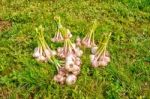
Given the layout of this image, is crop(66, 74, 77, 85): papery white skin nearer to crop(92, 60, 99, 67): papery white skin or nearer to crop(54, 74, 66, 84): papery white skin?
crop(54, 74, 66, 84): papery white skin

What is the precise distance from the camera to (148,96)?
479 cm

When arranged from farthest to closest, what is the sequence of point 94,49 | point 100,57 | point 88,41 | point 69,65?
point 88,41 → point 94,49 → point 100,57 → point 69,65

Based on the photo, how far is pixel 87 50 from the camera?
17.4 ft

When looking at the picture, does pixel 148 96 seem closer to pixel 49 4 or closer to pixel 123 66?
pixel 123 66

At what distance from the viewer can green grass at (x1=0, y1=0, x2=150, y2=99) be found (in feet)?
15.7

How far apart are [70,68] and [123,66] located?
2.85 feet

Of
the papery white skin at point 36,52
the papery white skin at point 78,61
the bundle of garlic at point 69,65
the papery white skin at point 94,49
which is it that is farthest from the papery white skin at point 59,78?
the papery white skin at point 94,49

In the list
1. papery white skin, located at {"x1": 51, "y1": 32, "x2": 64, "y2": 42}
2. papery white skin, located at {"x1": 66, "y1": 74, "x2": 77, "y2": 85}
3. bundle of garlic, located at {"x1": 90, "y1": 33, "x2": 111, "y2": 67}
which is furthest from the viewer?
papery white skin, located at {"x1": 51, "y1": 32, "x2": 64, "y2": 42}

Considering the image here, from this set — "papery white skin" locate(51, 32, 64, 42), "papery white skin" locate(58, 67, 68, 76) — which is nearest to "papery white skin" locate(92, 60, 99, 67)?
"papery white skin" locate(58, 67, 68, 76)

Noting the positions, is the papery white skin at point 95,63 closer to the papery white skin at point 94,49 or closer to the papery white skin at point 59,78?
the papery white skin at point 94,49

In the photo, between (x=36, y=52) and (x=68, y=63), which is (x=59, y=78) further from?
(x=36, y=52)

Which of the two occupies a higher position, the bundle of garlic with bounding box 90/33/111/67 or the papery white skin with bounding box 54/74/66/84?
the bundle of garlic with bounding box 90/33/111/67

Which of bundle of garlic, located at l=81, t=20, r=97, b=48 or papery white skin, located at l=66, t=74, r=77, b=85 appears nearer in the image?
papery white skin, located at l=66, t=74, r=77, b=85

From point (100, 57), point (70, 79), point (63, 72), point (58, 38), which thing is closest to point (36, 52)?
point (58, 38)
